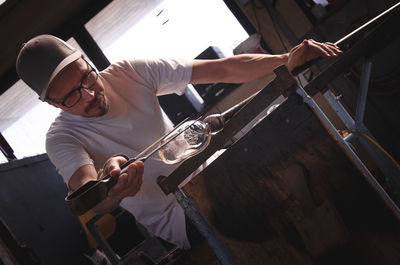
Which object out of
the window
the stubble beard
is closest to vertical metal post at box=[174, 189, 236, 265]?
the stubble beard

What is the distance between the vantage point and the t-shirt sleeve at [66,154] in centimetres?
151

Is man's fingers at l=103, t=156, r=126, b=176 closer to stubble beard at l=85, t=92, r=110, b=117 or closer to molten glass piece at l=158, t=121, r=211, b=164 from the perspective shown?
molten glass piece at l=158, t=121, r=211, b=164

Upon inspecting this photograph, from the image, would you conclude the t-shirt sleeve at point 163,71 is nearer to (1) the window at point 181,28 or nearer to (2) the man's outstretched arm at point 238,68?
(2) the man's outstretched arm at point 238,68

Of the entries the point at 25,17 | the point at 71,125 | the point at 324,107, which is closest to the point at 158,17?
the point at 25,17

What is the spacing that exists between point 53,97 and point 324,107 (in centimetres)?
340

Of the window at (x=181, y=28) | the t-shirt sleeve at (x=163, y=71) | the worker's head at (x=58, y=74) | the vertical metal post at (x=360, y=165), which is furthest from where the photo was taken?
the window at (x=181, y=28)

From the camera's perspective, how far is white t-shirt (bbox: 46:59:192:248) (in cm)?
158

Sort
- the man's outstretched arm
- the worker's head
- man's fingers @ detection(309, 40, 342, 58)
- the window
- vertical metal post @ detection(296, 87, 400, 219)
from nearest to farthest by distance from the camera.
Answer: vertical metal post @ detection(296, 87, 400, 219), man's fingers @ detection(309, 40, 342, 58), the worker's head, the man's outstretched arm, the window

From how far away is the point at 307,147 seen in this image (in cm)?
91

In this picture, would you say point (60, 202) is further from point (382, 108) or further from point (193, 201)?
point (382, 108)

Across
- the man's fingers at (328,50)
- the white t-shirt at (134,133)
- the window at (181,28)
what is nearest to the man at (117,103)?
the white t-shirt at (134,133)

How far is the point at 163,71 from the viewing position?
181 cm

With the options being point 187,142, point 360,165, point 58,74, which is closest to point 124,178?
point 187,142

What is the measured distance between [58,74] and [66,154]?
0.45 metres
